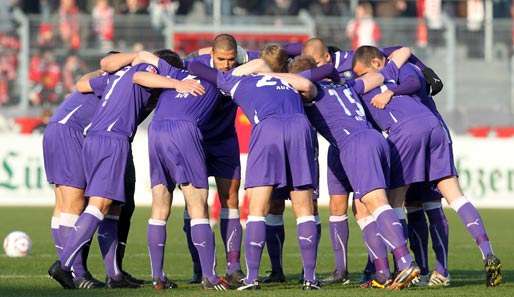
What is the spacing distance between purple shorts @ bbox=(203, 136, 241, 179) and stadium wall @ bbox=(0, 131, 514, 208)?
1179 cm

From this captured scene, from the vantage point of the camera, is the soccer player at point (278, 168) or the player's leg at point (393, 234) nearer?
the player's leg at point (393, 234)

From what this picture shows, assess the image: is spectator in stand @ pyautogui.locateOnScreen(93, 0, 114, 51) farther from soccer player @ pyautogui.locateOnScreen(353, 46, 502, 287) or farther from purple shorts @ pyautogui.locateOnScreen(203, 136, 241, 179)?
soccer player @ pyautogui.locateOnScreen(353, 46, 502, 287)

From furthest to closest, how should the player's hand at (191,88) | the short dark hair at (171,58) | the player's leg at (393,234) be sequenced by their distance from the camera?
the short dark hair at (171,58) → the player's hand at (191,88) → the player's leg at (393,234)

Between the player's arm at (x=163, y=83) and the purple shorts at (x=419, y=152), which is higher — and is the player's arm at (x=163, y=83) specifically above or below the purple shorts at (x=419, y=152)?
above

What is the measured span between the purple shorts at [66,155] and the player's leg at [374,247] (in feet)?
8.74

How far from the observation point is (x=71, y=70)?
1102 inches

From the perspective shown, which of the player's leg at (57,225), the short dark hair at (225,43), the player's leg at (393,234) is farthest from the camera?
the player's leg at (57,225)

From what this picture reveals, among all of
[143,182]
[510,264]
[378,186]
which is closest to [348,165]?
[378,186]

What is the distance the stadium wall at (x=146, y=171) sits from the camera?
2488 cm

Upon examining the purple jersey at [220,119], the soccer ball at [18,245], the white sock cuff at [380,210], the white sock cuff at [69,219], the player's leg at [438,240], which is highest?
the purple jersey at [220,119]

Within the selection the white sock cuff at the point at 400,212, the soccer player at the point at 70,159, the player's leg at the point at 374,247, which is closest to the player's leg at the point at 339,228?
the player's leg at the point at 374,247

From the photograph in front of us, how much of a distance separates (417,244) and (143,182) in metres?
12.6

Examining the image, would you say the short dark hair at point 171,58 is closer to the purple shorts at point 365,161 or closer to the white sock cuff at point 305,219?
the purple shorts at point 365,161

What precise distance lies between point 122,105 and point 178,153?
0.77m
